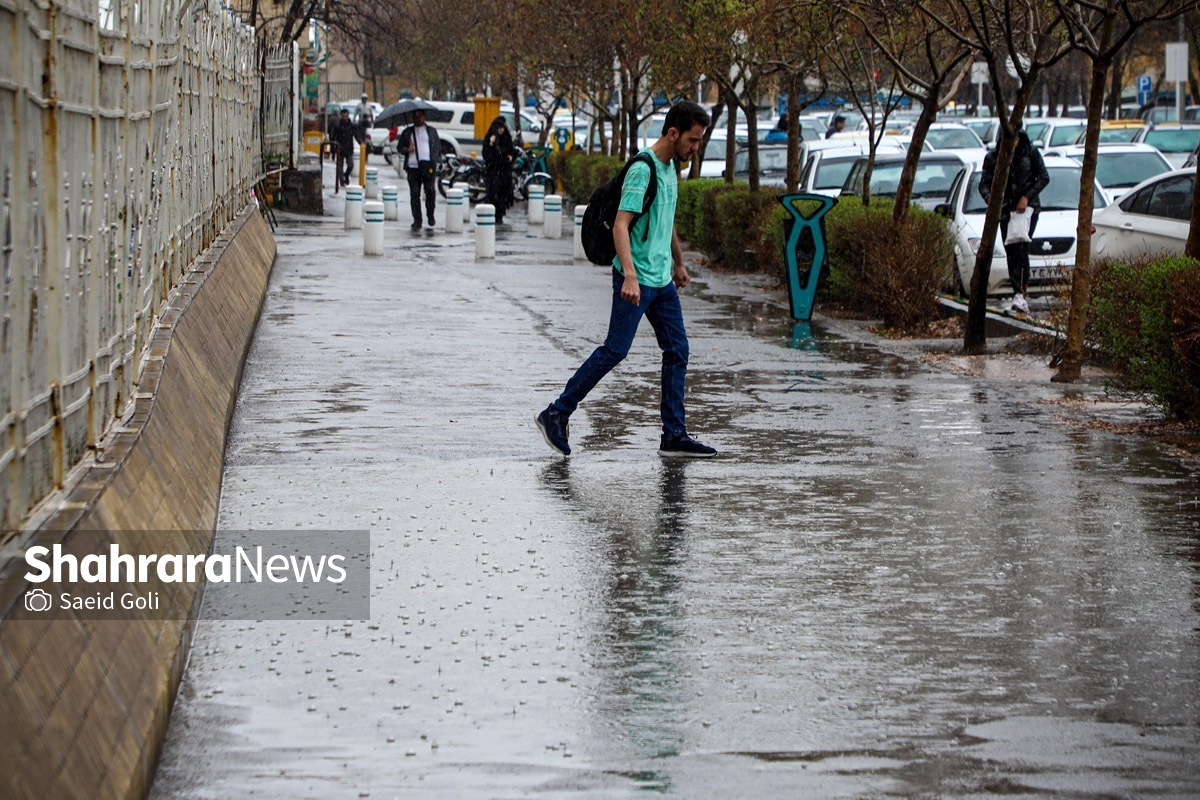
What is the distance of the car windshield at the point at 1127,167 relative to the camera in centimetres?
2477

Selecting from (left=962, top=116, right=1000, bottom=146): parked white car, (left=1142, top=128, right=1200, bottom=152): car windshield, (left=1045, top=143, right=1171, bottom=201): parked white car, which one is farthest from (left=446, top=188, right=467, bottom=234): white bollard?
(left=962, top=116, right=1000, bottom=146): parked white car

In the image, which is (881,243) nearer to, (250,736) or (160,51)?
(160,51)

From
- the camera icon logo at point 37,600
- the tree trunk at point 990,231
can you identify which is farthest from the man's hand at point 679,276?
the camera icon logo at point 37,600

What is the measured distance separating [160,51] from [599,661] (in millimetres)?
4744

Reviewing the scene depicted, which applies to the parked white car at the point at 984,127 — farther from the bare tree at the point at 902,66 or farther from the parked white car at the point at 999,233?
the bare tree at the point at 902,66

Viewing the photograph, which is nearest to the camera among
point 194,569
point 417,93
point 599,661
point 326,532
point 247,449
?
point 599,661

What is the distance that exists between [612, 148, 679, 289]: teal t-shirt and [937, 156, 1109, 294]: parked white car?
9346 mm

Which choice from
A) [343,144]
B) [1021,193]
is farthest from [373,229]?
[343,144]

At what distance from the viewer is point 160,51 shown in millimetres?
9297

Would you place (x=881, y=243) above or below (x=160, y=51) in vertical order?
below

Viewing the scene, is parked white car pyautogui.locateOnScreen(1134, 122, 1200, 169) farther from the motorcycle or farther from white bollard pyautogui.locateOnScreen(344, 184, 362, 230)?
white bollard pyautogui.locateOnScreen(344, 184, 362, 230)

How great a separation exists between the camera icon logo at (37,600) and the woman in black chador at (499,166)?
1190 inches

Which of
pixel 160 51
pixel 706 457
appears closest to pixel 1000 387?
pixel 706 457

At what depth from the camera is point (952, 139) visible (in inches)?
1517
